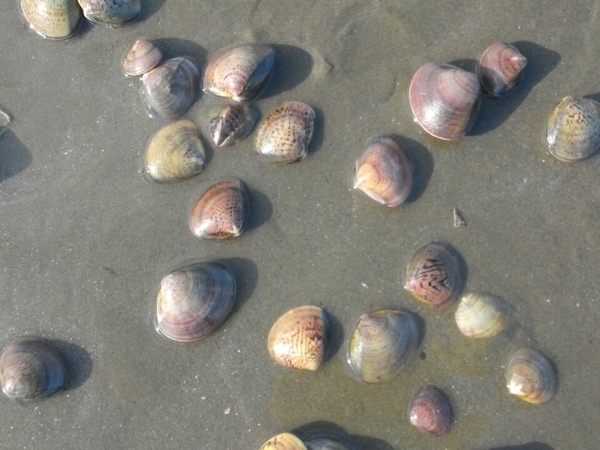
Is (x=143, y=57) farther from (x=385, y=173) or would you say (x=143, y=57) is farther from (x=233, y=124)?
(x=385, y=173)

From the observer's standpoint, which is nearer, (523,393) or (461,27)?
(523,393)

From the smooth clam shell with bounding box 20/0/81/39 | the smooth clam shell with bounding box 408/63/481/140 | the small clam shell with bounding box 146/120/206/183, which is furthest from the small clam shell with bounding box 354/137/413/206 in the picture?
the smooth clam shell with bounding box 20/0/81/39

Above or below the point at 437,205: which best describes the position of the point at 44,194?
above

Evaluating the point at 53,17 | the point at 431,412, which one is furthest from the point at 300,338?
the point at 53,17

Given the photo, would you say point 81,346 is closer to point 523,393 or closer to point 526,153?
point 523,393

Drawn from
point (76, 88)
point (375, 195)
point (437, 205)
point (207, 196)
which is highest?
point (76, 88)

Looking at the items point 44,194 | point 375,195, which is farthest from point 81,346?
point 375,195
